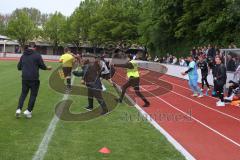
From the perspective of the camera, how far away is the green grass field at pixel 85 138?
311 inches

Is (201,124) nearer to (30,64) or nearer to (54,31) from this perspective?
(30,64)

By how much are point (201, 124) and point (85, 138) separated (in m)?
4.01

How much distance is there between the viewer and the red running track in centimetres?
900

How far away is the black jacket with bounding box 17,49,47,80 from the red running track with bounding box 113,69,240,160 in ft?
11.1

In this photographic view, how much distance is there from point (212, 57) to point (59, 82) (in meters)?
8.19

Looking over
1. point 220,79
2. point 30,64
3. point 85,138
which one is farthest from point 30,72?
point 220,79

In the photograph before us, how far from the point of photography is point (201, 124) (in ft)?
39.9

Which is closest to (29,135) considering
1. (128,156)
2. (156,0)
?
(128,156)

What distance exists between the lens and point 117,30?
232ft

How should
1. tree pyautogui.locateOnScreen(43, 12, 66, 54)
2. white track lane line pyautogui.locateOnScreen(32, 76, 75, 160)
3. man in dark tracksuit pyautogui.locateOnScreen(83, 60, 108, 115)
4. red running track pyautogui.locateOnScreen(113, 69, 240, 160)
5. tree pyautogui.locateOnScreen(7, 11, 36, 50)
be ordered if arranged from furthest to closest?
1. tree pyautogui.locateOnScreen(7, 11, 36, 50)
2. tree pyautogui.locateOnScreen(43, 12, 66, 54)
3. man in dark tracksuit pyautogui.locateOnScreen(83, 60, 108, 115)
4. red running track pyautogui.locateOnScreen(113, 69, 240, 160)
5. white track lane line pyautogui.locateOnScreen(32, 76, 75, 160)

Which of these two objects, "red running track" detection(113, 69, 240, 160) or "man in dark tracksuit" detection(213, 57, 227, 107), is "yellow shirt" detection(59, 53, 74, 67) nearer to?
"red running track" detection(113, 69, 240, 160)

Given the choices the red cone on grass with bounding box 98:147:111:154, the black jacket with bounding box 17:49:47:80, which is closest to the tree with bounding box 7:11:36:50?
the black jacket with bounding box 17:49:47:80

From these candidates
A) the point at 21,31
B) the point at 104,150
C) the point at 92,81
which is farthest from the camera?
the point at 21,31

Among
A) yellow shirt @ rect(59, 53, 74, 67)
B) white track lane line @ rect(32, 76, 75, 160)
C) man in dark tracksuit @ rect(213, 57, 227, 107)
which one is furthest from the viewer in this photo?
yellow shirt @ rect(59, 53, 74, 67)
